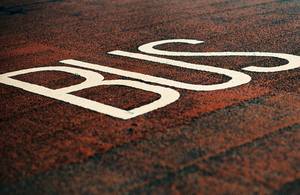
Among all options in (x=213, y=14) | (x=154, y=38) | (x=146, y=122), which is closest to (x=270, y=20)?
(x=213, y=14)

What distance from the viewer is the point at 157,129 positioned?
129 inches

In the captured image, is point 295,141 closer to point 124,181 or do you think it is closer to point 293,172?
point 293,172

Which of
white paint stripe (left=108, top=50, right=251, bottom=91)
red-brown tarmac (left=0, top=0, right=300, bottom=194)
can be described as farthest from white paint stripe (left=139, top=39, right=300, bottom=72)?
white paint stripe (left=108, top=50, right=251, bottom=91)

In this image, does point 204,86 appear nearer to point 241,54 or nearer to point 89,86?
point 89,86

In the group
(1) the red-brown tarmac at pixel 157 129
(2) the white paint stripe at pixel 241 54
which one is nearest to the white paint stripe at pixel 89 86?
(1) the red-brown tarmac at pixel 157 129

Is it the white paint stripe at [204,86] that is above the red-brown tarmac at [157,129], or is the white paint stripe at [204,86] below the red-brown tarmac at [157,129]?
above

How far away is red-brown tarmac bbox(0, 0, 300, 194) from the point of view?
2.57m

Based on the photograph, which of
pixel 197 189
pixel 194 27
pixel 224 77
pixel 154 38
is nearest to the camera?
pixel 197 189

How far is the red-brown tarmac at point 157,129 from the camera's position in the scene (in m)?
2.57

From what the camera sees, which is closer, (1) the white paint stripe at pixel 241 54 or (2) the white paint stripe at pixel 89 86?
(2) the white paint stripe at pixel 89 86

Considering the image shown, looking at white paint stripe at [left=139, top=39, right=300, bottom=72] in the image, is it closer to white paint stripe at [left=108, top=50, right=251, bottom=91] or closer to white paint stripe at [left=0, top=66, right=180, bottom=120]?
white paint stripe at [left=108, top=50, right=251, bottom=91]

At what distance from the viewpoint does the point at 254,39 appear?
6270 millimetres

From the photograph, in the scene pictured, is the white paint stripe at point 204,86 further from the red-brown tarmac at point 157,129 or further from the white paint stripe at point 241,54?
the white paint stripe at point 241,54

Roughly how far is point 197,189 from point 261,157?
62 cm
